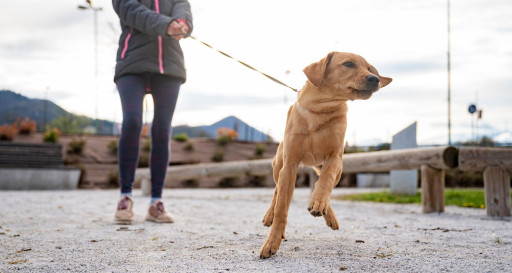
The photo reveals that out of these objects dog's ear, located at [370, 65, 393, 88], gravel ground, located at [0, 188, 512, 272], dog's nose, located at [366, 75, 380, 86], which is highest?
dog's ear, located at [370, 65, 393, 88]

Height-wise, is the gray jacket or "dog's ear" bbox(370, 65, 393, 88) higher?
the gray jacket

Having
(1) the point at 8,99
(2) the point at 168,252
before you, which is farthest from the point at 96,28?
(2) the point at 168,252

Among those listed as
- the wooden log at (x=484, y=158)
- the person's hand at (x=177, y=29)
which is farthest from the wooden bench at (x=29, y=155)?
the wooden log at (x=484, y=158)

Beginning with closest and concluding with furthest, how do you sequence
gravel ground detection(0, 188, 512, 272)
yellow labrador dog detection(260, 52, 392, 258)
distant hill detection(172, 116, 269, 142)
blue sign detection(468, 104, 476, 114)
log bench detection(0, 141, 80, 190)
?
gravel ground detection(0, 188, 512, 272)
yellow labrador dog detection(260, 52, 392, 258)
log bench detection(0, 141, 80, 190)
blue sign detection(468, 104, 476, 114)
distant hill detection(172, 116, 269, 142)

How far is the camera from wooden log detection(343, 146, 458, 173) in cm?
543

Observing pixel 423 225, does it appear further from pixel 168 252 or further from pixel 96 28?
pixel 96 28

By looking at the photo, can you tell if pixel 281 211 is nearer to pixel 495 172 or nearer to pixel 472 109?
pixel 495 172

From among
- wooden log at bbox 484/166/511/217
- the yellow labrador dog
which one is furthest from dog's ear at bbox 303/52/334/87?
wooden log at bbox 484/166/511/217

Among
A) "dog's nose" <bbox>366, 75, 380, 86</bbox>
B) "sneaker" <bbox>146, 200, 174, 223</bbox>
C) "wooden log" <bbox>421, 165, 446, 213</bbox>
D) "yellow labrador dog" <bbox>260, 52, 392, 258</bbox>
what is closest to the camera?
"dog's nose" <bbox>366, 75, 380, 86</bbox>

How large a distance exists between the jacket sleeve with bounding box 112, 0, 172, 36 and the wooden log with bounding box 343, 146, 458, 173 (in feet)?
11.4

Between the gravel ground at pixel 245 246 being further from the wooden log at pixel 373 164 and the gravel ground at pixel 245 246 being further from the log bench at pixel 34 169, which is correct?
the log bench at pixel 34 169

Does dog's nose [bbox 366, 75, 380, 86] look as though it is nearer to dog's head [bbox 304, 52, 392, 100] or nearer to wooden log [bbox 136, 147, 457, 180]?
dog's head [bbox 304, 52, 392, 100]

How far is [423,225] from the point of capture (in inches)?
175

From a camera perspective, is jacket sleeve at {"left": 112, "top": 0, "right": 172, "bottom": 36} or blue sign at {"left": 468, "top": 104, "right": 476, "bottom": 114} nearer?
jacket sleeve at {"left": 112, "top": 0, "right": 172, "bottom": 36}
